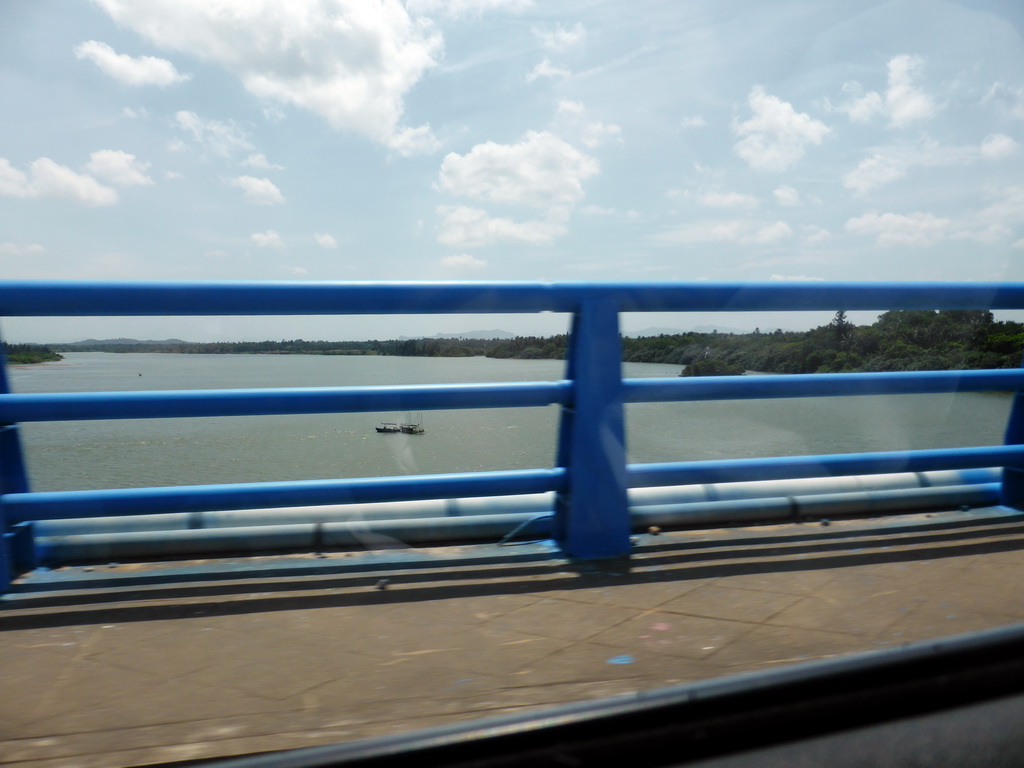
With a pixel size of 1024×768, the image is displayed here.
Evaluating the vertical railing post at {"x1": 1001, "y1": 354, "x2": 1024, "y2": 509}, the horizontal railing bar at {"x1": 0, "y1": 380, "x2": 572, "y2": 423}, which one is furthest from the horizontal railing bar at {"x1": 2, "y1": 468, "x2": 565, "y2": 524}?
the vertical railing post at {"x1": 1001, "y1": 354, "x2": 1024, "y2": 509}

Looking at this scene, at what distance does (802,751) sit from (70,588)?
2.46 m

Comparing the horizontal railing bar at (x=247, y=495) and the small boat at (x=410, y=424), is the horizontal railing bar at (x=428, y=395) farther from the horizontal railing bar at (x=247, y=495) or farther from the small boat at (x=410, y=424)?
the small boat at (x=410, y=424)

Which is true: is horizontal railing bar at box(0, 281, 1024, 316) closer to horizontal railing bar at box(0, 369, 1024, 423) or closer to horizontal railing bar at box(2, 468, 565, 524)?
horizontal railing bar at box(0, 369, 1024, 423)

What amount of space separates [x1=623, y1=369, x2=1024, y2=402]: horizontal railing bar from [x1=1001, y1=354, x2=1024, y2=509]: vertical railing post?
0.16 m

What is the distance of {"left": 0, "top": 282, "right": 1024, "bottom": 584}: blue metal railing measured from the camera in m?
2.85

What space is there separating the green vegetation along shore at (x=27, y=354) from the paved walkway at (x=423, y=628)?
0.76 meters

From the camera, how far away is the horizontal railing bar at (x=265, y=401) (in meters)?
2.81

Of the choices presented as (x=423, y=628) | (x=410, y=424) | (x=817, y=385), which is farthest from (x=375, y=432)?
(x=817, y=385)

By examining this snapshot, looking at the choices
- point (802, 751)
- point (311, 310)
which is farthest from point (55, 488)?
point (802, 751)

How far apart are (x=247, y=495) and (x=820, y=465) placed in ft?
7.14

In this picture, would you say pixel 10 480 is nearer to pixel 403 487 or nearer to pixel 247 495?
pixel 247 495

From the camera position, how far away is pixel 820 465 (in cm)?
343

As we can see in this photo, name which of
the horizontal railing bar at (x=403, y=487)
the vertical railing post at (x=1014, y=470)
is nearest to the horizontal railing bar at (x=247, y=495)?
the horizontal railing bar at (x=403, y=487)

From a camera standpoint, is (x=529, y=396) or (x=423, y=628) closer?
(x=423, y=628)
